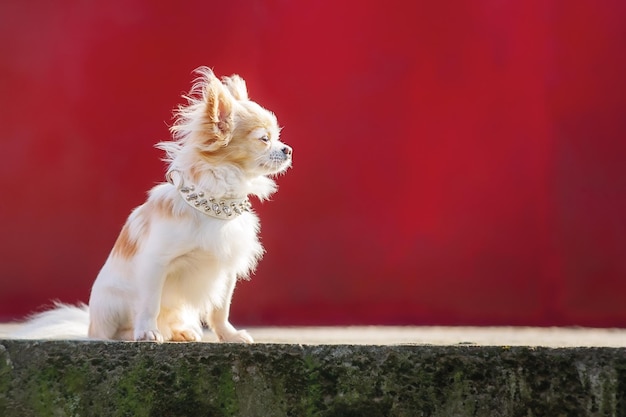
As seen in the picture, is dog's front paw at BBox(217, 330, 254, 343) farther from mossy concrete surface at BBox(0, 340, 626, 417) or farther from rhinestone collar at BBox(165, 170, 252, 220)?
mossy concrete surface at BBox(0, 340, 626, 417)

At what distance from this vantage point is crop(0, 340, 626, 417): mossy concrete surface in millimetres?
1776

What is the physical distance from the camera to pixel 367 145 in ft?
13.3

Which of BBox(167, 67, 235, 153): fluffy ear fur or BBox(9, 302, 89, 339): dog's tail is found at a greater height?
BBox(167, 67, 235, 153): fluffy ear fur

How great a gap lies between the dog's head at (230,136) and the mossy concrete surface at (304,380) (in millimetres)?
589

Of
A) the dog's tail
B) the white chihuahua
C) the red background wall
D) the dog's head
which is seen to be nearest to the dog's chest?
the white chihuahua

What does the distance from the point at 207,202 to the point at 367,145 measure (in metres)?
1.94

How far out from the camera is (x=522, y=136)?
4.01m

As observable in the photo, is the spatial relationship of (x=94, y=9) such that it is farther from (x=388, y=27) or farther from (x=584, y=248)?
(x=584, y=248)

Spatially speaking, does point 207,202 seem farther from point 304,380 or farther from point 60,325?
point 60,325

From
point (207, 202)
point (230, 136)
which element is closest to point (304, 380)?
point (207, 202)

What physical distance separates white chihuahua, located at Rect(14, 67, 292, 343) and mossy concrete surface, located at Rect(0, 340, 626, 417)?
0.99 feet

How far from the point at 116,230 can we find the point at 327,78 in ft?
3.68

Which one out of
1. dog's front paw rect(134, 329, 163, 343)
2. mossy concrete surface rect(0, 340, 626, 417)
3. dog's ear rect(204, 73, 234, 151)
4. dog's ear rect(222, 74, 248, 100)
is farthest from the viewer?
dog's ear rect(222, 74, 248, 100)

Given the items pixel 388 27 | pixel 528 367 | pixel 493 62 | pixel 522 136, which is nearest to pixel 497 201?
pixel 522 136
